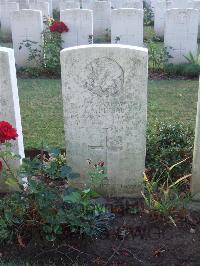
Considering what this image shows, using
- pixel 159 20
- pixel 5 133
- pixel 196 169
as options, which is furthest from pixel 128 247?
pixel 159 20

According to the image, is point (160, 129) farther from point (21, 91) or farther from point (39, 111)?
point (21, 91)

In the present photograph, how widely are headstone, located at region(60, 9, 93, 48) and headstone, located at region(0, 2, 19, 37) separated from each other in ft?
14.3

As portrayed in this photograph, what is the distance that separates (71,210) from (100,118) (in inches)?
37.1

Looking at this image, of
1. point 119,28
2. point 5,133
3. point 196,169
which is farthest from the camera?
point 119,28

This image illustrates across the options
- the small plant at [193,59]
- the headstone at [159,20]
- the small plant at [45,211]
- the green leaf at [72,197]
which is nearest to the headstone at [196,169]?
the small plant at [45,211]

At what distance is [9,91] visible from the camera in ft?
13.3

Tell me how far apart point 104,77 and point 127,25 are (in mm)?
5787

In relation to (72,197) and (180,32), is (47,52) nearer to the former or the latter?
(180,32)

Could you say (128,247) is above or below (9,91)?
below

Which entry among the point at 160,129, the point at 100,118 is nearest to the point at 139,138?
the point at 100,118

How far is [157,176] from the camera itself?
15.3 ft

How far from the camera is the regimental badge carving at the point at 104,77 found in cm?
400

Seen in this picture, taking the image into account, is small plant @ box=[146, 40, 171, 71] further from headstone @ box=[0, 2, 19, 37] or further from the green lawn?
headstone @ box=[0, 2, 19, 37]

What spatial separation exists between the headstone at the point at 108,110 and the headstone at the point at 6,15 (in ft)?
32.9
